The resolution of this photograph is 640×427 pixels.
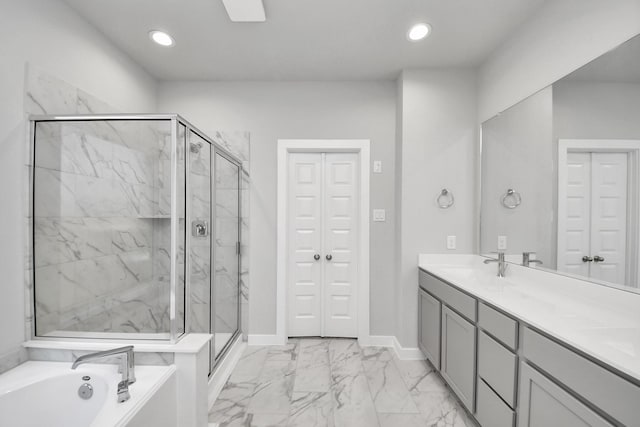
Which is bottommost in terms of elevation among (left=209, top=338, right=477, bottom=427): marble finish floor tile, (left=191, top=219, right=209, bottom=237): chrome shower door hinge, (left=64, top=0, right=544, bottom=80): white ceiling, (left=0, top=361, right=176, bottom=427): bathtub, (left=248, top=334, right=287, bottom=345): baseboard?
(left=209, top=338, right=477, bottom=427): marble finish floor tile

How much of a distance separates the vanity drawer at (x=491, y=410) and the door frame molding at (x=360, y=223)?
4.17ft

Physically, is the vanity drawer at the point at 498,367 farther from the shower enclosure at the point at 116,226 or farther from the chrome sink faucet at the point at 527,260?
the shower enclosure at the point at 116,226

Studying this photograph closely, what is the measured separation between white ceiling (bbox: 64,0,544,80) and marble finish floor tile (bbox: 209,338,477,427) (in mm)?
2697

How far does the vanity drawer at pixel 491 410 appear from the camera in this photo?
1.42m

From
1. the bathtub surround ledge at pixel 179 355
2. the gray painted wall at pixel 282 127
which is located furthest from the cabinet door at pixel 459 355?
the bathtub surround ledge at pixel 179 355

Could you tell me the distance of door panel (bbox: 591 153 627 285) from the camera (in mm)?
1362

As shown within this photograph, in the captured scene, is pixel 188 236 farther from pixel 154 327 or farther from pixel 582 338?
pixel 582 338

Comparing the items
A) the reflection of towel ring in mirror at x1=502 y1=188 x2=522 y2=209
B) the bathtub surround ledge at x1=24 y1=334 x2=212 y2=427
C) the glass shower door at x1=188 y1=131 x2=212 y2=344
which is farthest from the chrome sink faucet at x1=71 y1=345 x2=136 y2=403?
the reflection of towel ring in mirror at x1=502 y1=188 x2=522 y2=209

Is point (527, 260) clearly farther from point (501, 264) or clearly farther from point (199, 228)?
point (199, 228)

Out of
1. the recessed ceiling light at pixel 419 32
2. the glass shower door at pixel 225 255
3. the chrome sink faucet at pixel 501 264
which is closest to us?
the recessed ceiling light at pixel 419 32

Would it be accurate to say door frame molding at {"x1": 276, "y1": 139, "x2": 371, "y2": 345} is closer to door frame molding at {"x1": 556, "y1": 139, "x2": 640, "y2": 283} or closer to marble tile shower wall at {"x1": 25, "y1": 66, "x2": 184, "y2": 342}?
marble tile shower wall at {"x1": 25, "y1": 66, "x2": 184, "y2": 342}

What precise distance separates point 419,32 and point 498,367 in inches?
89.1

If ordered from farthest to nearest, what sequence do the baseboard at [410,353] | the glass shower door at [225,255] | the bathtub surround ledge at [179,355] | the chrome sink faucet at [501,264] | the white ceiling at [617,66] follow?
the baseboard at [410,353]
the glass shower door at [225,255]
the chrome sink faucet at [501,264]
the bathtub surround ledge at [179,355]
the white ceiling at [617,66]

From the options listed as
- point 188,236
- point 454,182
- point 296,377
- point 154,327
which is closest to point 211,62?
point 188,236
